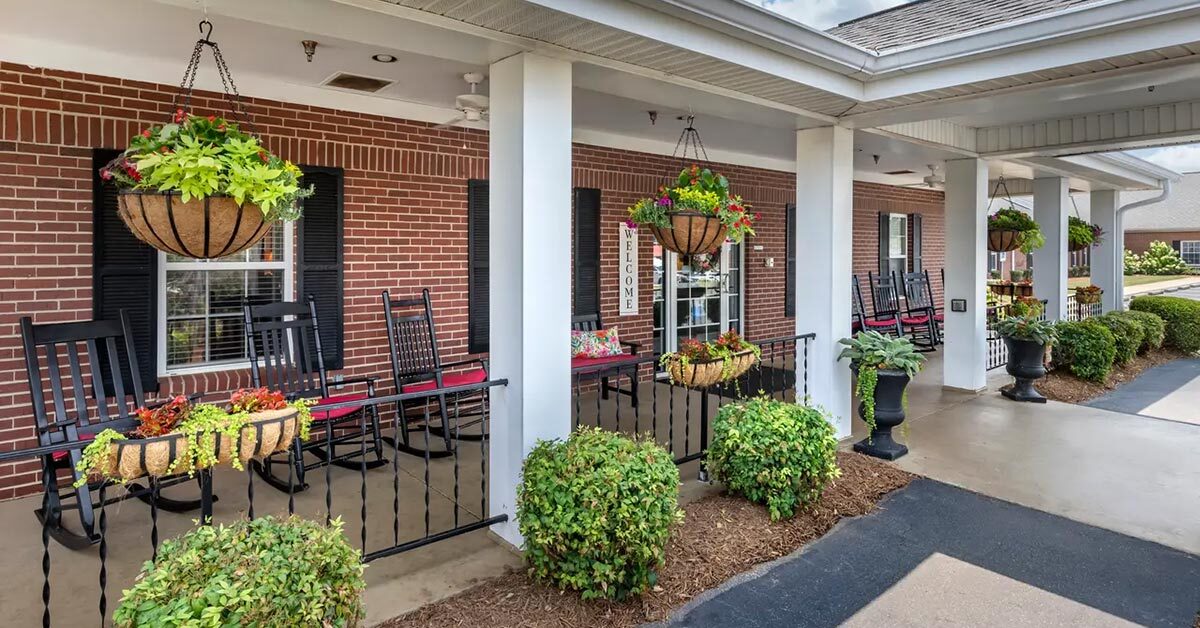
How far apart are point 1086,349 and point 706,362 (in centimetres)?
548

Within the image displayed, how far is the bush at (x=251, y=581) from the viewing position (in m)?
1.82

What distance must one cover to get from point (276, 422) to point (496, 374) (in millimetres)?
1136

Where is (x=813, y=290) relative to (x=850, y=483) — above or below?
above

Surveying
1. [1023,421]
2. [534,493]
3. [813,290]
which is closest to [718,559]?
[534,493]

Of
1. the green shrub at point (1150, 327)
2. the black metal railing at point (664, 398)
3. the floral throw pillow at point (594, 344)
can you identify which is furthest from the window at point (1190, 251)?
the floral throw pillow at point (594, 344)

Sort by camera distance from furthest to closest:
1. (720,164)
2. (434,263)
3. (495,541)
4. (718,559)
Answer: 1. (720,164)
2. (434,263)
3. (495,541)
4. (718,559)

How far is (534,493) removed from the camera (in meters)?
2.76

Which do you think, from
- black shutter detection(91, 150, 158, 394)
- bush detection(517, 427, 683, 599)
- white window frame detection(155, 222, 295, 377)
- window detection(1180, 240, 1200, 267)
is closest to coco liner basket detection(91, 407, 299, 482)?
bush detection(517, 427, 683, 599)

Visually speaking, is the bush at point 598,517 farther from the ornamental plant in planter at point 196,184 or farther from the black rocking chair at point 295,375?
the black rocking chair at point 295,375

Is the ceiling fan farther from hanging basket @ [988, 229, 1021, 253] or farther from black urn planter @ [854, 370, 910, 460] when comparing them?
hanging basket @ [988, 229, 1021, 253]

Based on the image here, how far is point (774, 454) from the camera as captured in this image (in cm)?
348

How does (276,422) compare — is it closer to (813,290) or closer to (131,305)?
(131,305)

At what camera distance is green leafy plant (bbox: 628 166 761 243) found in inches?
149

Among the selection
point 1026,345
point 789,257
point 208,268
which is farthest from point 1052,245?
point 208,268
